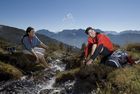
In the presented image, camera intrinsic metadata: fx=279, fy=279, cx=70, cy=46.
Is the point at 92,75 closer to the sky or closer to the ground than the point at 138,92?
closer to the ground

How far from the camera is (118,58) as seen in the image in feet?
44.3

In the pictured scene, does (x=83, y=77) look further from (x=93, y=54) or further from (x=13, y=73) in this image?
(x=13, y=73)

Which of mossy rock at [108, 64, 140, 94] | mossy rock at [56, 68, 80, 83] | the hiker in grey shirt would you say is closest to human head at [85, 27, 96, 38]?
mossy rock at [108, 64, 140, 94]

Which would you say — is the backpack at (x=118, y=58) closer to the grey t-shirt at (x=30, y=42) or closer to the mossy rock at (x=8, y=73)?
the grey t-shirt at (x=30, y=42)

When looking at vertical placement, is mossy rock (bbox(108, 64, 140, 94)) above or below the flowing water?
above

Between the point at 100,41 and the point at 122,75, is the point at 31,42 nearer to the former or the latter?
the point at 100,41

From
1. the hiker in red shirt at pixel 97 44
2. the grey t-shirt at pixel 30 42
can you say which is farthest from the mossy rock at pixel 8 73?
the hiker in red shirt at pixel 97 44

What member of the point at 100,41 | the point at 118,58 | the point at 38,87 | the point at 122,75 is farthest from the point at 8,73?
the point at 122,75

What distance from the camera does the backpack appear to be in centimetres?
1355

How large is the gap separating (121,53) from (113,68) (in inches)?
34.0

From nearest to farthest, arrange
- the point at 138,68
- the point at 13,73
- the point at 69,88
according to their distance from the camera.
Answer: the point at 138,68
the point at 69,88
the point at 13,73

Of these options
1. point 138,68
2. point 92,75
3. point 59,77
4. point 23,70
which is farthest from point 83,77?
point 23,70

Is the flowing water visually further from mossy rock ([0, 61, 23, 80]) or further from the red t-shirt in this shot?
the red t-shirt

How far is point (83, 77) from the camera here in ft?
53.5
